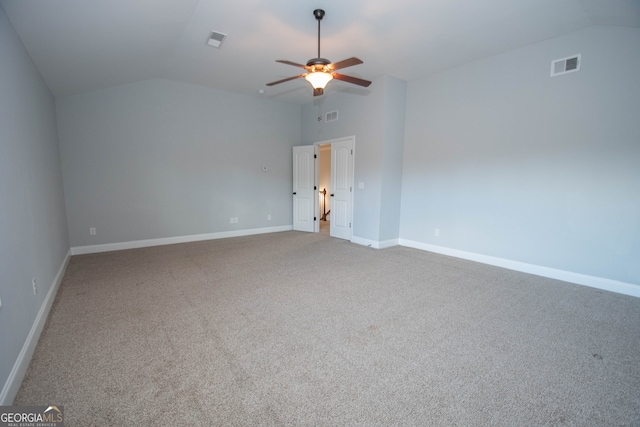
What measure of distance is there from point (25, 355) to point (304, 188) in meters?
5.28

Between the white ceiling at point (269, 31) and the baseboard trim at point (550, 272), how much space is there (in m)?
2.84

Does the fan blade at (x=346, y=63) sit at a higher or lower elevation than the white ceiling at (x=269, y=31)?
lower

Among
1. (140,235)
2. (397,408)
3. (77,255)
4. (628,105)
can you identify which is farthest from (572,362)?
(77,255)

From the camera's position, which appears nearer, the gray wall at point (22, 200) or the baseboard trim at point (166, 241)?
the gray wall at point (22, 200)

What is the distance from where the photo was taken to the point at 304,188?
6660 mm

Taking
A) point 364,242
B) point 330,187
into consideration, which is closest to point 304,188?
point 330,187

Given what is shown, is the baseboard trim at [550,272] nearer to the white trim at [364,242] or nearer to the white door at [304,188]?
the white trim at [364,242]

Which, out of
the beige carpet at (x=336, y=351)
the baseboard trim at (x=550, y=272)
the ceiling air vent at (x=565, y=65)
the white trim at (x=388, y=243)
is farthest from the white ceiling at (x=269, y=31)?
the white trim at (x=388, y=243)

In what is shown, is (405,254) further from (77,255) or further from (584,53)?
(77,255)

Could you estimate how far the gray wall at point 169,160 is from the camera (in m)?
4.66

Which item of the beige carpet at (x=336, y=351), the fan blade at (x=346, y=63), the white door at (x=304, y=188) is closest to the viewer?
the beige carpet at (x=336, y=351)

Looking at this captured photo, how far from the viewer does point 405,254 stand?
15.6 ft

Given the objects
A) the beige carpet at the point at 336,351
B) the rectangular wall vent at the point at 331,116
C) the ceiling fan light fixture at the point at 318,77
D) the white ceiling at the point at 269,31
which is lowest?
the beige carpet at the point at 336,351

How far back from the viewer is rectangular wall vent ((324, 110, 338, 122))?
587cm
